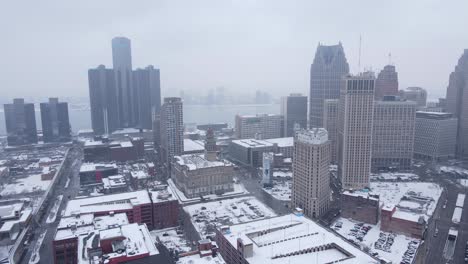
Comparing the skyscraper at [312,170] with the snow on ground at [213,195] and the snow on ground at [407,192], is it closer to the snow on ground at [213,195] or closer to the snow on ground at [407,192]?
the snow on ground at [407,192]

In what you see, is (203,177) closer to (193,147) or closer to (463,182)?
(193,147)

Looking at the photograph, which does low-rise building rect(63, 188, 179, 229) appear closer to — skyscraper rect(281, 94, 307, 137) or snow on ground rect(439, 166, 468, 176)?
snow on ground rect(439, 166, 468, 176)

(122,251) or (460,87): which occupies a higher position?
(460,87)

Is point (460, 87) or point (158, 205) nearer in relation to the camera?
point (158, 205)

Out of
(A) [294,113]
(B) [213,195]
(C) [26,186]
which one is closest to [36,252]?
(B) [213,195]

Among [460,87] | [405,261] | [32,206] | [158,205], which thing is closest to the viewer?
[405,261]

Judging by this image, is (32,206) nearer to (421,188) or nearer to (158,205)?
(158,205)

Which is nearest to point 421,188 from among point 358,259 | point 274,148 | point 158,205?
point 274,148
